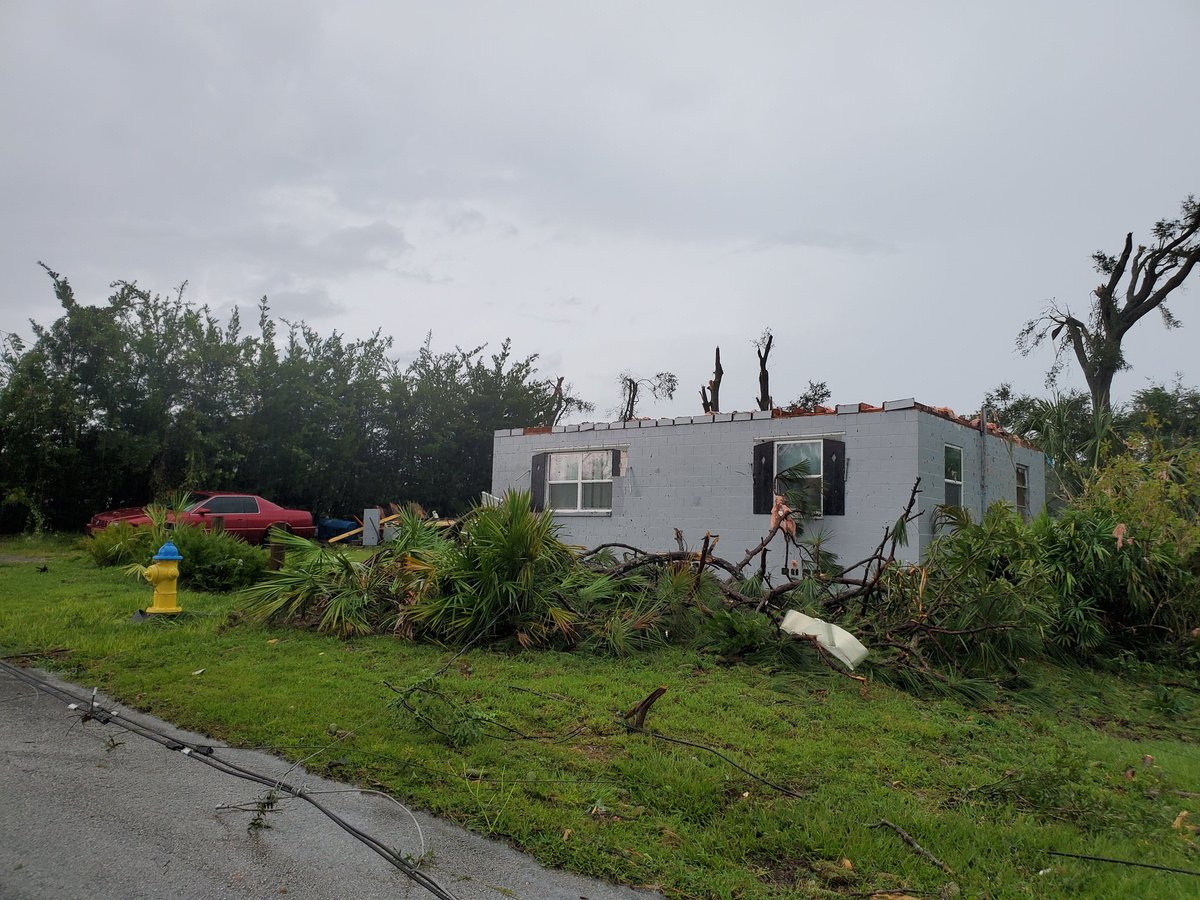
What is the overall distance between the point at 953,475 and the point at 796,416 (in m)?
2.63

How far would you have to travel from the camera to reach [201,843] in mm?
3088

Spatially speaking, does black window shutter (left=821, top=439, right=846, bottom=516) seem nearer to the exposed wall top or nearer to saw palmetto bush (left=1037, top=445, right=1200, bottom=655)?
the exposed wall top

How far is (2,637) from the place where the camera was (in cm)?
683

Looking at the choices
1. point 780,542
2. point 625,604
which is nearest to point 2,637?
point 625,604

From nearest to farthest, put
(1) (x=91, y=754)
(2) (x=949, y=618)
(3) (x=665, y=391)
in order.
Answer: (1) (x=91, y=754)
(2) (x=949, y=618)
(3) (x=665, y=391)

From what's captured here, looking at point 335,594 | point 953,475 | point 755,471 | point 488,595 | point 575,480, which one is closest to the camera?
point 488,595

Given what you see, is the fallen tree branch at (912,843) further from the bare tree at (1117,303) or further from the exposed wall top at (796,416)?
the bare tree at (1117,303)

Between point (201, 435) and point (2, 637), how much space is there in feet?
40.1

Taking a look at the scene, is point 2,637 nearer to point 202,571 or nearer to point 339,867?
point 202,571

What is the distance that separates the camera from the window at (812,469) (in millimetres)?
11664

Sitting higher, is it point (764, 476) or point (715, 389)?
point (715, 389)

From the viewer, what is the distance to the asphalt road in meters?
2.77

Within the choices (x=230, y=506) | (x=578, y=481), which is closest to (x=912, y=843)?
(x=578, y=481)

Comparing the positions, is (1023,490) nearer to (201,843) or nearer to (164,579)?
(164,579)
